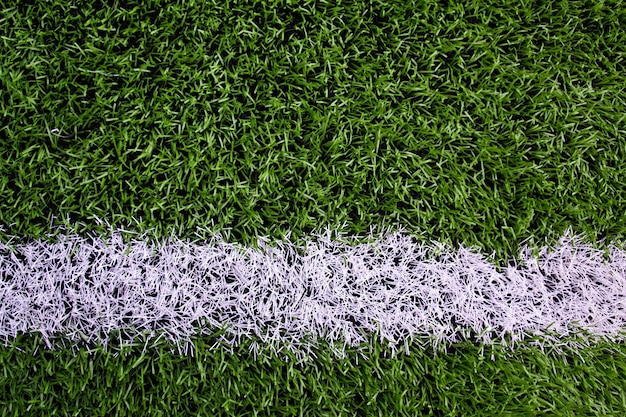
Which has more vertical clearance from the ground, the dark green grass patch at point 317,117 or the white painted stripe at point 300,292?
the dark green grass patch at point 317,117

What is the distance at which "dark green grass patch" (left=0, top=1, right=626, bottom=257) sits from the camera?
112 cm

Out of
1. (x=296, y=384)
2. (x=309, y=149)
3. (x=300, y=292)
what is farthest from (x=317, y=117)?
(x=296, y=384)

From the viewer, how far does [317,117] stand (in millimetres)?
1154

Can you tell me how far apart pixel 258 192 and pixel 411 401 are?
2.00 ft

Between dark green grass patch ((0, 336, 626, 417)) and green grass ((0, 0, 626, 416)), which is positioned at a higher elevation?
green grass ((0, 0, 626, 416))

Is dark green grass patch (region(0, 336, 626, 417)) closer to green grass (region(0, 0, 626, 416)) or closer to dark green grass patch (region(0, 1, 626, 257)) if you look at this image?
green grass (region(0, 0, 626, 416))

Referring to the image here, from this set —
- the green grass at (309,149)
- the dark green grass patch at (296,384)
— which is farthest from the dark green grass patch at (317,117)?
the dark green grass patch at (296,384)

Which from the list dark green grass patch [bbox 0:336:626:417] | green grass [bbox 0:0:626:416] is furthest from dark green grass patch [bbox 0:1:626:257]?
dark green grass patch [bbox 0:336:626:417]

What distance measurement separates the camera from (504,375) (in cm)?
116

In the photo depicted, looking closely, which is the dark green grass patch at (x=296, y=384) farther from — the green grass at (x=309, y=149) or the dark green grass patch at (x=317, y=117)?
the dark green grass patch at (x=317, y=117)

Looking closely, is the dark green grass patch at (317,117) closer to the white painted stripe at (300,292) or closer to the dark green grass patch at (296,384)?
the white painted stripe at (300,292)

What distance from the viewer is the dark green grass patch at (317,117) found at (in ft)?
3.66

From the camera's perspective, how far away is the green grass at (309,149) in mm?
1104

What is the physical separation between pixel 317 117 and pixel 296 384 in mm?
631
